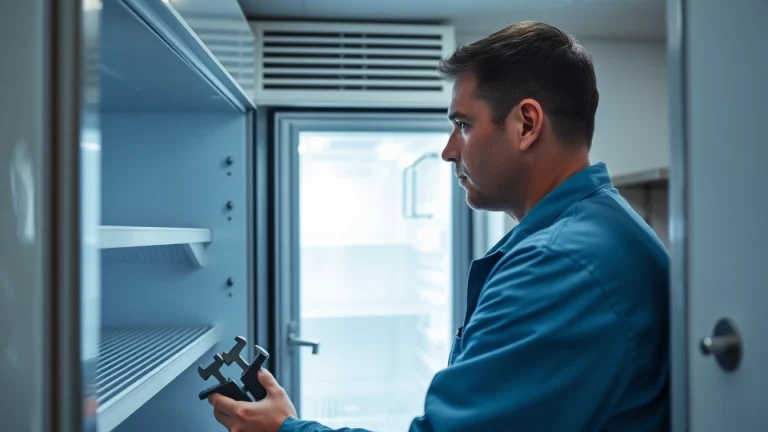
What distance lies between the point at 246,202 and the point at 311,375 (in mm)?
1019

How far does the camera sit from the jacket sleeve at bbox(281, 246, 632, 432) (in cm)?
78

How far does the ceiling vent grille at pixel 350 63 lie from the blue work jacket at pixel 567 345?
4.11ft

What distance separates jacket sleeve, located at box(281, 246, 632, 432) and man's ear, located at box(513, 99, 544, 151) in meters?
0.30

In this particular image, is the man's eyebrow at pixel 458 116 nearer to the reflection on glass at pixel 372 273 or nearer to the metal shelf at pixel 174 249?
the metal shelf at pixel 174 249

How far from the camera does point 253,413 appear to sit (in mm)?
1017

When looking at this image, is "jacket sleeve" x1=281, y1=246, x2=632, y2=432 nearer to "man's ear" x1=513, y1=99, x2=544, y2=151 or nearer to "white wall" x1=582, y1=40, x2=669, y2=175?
"man's ear" x1=513, y1=99, x2=544, y2=151

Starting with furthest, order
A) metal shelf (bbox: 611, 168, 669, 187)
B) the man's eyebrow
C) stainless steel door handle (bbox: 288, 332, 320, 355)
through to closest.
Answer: stainless steel door handle (bbox: 288, 332, 320, 355)
metal shelf (bbox: 611, 168, 669, 187)
the man's eyebrow

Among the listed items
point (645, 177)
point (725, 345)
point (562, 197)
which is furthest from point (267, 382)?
point (645, 177)

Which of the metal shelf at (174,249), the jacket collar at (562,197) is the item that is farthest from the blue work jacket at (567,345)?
the metal shelf at (174,249)

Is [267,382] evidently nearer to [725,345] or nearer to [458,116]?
[458,116]

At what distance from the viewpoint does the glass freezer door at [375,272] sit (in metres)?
2.40

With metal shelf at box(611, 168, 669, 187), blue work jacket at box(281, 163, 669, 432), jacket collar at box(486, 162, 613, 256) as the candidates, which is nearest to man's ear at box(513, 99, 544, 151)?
jacket collar at box(486, 162, 613, 256)

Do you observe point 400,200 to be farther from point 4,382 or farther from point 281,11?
point 4,382

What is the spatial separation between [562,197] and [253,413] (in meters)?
0.67
